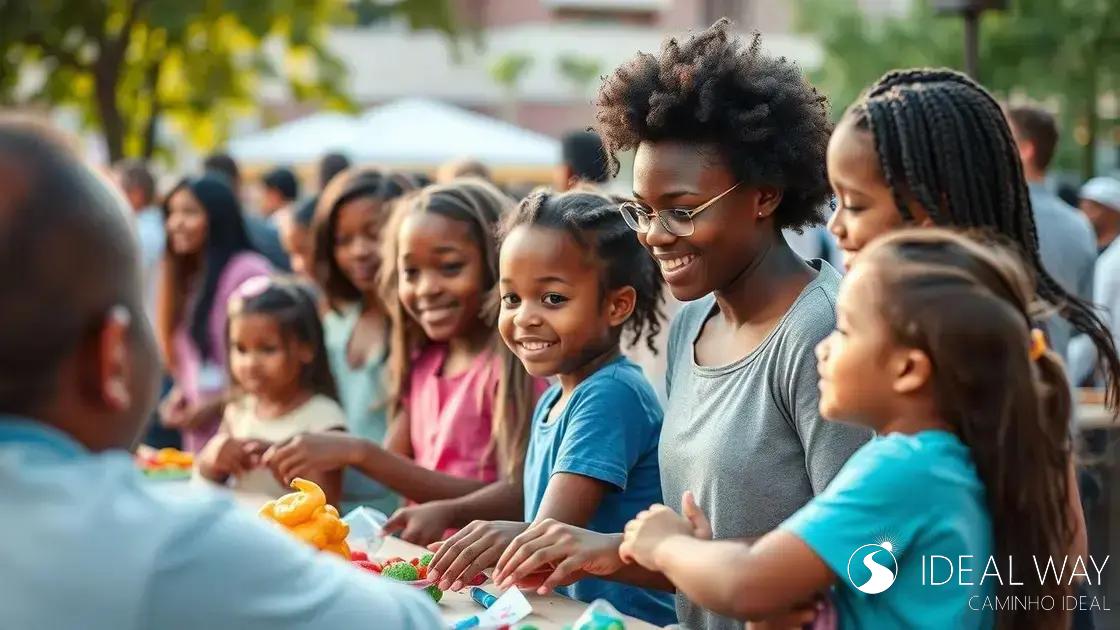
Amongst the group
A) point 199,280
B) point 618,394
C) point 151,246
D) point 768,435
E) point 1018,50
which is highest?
point 768,435

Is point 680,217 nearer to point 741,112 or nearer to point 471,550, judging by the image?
point 741,112

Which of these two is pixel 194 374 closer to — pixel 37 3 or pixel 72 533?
pixel 72 533

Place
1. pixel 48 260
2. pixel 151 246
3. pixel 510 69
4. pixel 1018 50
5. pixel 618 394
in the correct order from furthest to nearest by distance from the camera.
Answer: pixel 510 69 → pixel 1018 50 → pixel 151 246 → pixel 618 394 → pixel 48 260

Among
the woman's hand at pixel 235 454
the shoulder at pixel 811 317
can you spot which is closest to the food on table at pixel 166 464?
the woman's hand at pixel 235 454

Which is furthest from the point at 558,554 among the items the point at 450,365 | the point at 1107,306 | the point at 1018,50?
the point at 1018,50

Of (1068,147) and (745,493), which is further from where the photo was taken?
(1068,147)

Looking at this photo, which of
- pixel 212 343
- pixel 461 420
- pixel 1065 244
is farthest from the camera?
pixel 212 343

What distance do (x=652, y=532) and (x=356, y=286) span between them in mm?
3317

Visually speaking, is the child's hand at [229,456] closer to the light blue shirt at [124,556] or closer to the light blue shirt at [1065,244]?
the light blue shirt at [124,556]

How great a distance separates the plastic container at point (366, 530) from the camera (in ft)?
10.5

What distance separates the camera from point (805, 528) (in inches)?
74.2

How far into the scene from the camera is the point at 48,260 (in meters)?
1.39

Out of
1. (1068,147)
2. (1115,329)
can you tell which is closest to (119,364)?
(1115,329)

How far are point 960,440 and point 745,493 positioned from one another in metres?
0.62
